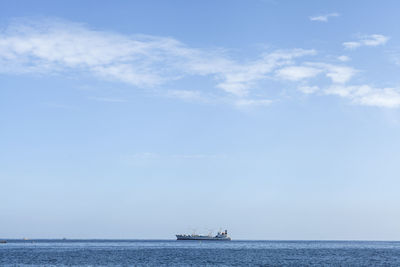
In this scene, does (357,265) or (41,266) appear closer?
(41,266)

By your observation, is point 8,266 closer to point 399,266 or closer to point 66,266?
point 66,266

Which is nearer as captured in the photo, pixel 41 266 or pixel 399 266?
pixel 41 266

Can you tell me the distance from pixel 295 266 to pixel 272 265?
4840 millimetres

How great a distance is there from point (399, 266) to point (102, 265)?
64046 millimetres

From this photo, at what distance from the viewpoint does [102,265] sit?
107 m

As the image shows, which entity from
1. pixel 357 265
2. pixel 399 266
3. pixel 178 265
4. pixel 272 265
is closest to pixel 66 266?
pixel 178 265

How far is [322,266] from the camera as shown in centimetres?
10762

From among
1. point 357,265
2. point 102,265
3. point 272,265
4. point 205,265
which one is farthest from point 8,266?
point 357,265

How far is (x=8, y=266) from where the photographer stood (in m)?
102

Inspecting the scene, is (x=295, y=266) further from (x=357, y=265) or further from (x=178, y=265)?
(x=178, y=265)

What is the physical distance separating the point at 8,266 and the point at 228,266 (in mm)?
44836

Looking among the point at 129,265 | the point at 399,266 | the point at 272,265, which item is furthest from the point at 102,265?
the point at 399,266

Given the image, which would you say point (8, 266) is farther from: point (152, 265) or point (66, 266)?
point (152, 265)

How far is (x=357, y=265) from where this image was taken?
112 meters
